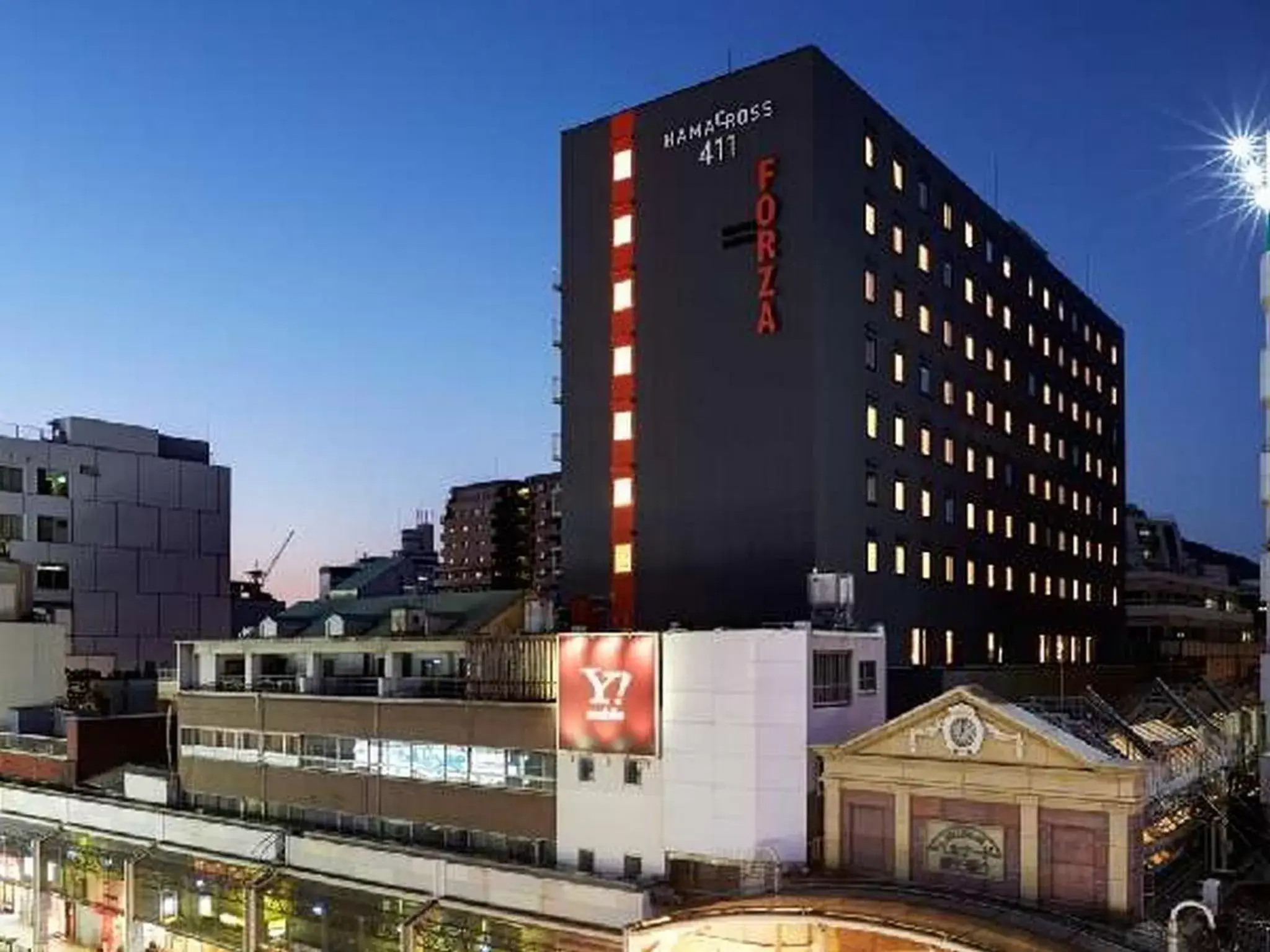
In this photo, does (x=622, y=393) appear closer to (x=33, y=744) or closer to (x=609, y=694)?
(x=609, y=694)

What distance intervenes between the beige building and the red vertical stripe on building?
32822 millimetres

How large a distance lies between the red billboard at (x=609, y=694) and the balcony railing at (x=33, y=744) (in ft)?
133

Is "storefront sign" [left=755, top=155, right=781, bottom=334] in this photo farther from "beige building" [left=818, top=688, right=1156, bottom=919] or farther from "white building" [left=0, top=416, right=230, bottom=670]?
"white building" [left=0, top=416, right=230, bottom=670]

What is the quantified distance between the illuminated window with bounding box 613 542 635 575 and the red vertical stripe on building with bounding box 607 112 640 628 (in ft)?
0.26

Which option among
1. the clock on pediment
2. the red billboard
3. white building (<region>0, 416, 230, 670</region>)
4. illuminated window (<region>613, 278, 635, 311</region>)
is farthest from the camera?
white building (<region>0, 416, 230, 670</region>)

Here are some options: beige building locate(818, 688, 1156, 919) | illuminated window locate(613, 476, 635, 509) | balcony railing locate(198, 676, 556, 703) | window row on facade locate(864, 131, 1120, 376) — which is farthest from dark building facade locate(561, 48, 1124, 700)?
beige building locate(818, 688, 1156, 919)

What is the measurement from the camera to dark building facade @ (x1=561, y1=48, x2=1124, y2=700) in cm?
6838

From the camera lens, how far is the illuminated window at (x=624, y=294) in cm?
7569

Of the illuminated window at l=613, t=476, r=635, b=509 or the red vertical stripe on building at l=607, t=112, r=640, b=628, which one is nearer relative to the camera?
the red vertical stripe on building at l=607, t=112, r=640, b=628

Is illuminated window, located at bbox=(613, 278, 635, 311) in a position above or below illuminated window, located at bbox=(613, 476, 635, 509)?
above

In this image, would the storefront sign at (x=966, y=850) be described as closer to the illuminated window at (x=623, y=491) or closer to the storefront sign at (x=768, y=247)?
the storefront sign at (x=768, y=247)

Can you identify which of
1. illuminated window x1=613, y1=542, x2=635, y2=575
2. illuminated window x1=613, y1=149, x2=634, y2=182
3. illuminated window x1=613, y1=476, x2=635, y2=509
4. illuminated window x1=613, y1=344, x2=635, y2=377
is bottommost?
illuminated window x1=613, y1=542, x2=635, y2=575

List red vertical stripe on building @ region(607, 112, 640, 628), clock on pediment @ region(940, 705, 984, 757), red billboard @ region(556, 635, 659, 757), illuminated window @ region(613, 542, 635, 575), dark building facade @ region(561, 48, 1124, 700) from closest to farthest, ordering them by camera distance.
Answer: clock on pediment @ region(940, 705, 984, 757), red billboard @ region(556, 635, 659, 757), dark building facade @ region(561, 48, 1124, 700), red vertical stripe on building @ region(607, 112, 640, 628), illuminated window @ region(613, 542, 635, 575)

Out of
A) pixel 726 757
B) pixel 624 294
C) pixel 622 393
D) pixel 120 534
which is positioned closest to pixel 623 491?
pixel 622 393
